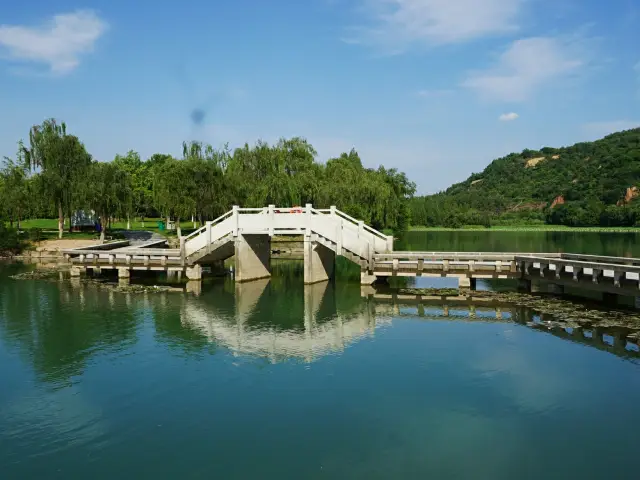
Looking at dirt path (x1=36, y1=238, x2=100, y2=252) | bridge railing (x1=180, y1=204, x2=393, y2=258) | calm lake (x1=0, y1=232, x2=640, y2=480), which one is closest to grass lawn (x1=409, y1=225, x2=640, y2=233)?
dirt path (x1=36, y1=238, x2=100, y2=252)

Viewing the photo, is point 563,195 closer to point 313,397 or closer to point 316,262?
point 316,262

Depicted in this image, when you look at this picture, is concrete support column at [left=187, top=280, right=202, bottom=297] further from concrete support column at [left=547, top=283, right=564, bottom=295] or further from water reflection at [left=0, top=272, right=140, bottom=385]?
concrete support column at [left=547, top=283, right=564, bottom=295]

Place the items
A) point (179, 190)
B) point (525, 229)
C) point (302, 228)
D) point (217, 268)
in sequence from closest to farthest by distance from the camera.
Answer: point (302, 228)
point (217, 268)
point (179, 190)
point (525, 229)

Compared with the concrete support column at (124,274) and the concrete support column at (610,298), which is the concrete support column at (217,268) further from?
the concrete support column at (610,298)

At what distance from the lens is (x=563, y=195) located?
143m

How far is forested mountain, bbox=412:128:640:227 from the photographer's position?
113m

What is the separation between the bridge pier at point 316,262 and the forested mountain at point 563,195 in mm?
75066

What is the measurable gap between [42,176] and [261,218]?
26.1 meters

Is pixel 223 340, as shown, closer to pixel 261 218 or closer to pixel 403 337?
pixel 403 337

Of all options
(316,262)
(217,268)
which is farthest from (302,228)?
(217,268)

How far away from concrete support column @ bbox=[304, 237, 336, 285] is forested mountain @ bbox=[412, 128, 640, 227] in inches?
2955

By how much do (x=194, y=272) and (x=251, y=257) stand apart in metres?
3.26

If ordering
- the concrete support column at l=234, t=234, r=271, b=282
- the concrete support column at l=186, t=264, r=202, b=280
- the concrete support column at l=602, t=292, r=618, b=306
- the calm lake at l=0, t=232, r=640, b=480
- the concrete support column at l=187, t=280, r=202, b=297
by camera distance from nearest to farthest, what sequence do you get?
1. the calm lake at l=0, t=232, r=640, b=480
2. the concrete support column at l=602, t=292, r=618, b=306
3. the concrete support column at l=187, t=280, r=202, b=297
4. the concrete support column at l=234, t=234, r=271, b=282
5. the concrete support column at l=186, t=264, r=202, b=280

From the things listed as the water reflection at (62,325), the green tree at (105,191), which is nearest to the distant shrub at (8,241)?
the green tree at (105,191)
